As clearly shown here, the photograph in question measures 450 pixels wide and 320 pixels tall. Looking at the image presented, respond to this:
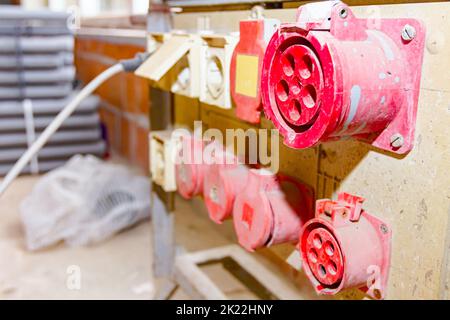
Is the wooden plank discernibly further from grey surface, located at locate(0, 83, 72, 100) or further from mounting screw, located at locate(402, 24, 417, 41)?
grey surface, located at locate(0, 83, 72, 100)

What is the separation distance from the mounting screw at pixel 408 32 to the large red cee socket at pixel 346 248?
0.23 metres

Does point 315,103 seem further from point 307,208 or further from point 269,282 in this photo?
point 269,282

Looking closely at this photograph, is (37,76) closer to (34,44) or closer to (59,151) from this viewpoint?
(34,44)

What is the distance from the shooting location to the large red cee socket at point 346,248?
0.66 metres

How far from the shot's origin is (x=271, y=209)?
0.78 meters

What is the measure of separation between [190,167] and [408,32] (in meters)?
0.53

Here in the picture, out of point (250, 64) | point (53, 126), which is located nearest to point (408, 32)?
point (250, 64)

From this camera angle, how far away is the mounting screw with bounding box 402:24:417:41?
0.60 meters

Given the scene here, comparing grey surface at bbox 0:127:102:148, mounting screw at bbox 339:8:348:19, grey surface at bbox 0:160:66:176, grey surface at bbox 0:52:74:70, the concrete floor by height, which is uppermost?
mounting screw at bbox 339:8:348:19

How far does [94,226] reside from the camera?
1787mm

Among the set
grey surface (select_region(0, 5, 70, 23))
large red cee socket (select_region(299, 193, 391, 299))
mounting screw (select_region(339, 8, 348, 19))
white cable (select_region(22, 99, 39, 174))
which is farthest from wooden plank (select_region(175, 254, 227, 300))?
grey surface (select_region(0, 5, 70, 23))

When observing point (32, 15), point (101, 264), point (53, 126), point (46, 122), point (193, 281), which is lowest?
point (101, 264)

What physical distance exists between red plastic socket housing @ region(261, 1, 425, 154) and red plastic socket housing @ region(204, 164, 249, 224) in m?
0.25

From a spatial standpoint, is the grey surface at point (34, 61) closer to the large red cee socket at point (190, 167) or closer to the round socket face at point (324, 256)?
the large red cee socket at point (190, 167)
